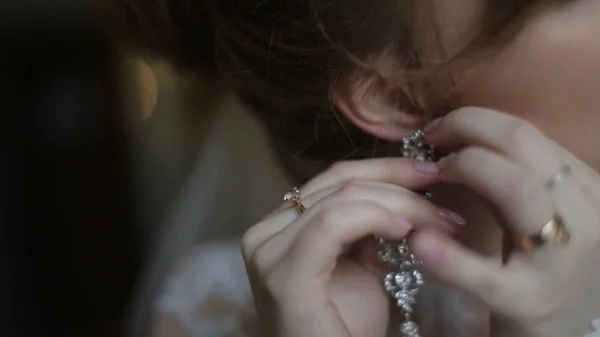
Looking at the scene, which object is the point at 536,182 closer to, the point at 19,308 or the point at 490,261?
the point at 490,261

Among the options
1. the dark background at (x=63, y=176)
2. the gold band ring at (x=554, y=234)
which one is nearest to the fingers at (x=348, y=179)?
the gold band ring at (x=554, y=234)

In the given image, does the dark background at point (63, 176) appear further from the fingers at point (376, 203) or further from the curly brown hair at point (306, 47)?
the fingers at point (376, 203)

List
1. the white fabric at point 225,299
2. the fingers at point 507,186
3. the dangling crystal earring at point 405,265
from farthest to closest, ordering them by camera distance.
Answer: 1. the white fabric at point 225,299
2. the dangling crystal earring at point 405,265
3. the fingers at point 507,186

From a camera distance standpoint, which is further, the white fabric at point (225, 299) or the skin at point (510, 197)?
the white fabric at point (225, 299)

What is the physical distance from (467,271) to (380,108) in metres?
0.22

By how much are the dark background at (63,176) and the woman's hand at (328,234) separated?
96 centimetres

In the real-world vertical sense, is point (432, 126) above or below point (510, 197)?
above

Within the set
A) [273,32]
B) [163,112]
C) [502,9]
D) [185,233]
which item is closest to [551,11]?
[502,9]

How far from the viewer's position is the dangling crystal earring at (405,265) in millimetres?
656

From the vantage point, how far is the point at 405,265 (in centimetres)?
66

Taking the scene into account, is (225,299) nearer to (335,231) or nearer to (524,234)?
(335,231)

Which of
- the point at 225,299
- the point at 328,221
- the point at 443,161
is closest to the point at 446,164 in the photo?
the point at 443,161

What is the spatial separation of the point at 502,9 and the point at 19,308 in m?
1.28

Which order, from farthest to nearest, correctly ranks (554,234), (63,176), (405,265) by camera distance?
(63,176) < (405,265) < (554,234)
